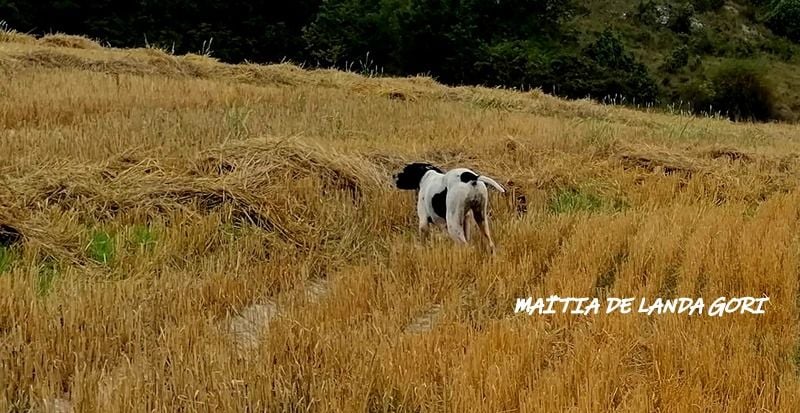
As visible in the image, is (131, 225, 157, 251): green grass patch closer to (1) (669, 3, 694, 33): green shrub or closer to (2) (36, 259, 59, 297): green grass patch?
(2) (36, 259, 59, 297): green grass patch

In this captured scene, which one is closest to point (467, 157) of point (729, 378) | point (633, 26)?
point (729, 378)

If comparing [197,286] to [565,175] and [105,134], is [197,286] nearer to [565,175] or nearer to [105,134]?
[105,134]

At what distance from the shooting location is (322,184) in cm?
643

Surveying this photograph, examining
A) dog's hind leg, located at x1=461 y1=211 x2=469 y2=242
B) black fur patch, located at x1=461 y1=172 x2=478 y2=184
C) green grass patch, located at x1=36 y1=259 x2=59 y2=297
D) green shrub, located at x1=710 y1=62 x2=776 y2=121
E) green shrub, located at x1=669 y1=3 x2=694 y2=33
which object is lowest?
green shrub, located at x1=710 y1=62 x2=776 y2=121

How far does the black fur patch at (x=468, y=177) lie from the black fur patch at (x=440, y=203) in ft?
0.99

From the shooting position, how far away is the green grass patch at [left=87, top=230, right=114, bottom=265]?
4.75 meters

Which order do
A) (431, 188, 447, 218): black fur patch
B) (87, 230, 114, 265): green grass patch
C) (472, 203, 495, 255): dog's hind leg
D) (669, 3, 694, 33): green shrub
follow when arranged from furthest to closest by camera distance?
(669, 3, 694, 33): green shrub < (431, 188, 447, 218): black fur patch < (472, 203, 495, 255): dog's hind leg < (87, 230, 114, 265): green grass patch

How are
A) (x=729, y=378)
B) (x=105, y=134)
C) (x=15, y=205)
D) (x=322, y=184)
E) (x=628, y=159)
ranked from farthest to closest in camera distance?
(x=628, y=159) < (x=105, y=134) < (x=322, y=184) < (x=15, y=205) < (x=729, y=378)

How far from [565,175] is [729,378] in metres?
4.88

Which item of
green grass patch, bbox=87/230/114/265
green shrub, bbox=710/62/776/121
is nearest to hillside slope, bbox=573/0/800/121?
green shrub, bbox=710/62/776/121

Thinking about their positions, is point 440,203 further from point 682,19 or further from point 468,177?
point 682,19

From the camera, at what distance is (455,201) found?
527 cm

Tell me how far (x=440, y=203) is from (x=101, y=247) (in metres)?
2.43

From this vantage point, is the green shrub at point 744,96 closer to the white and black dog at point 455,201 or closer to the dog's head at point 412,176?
the dog's head at point 412,176
